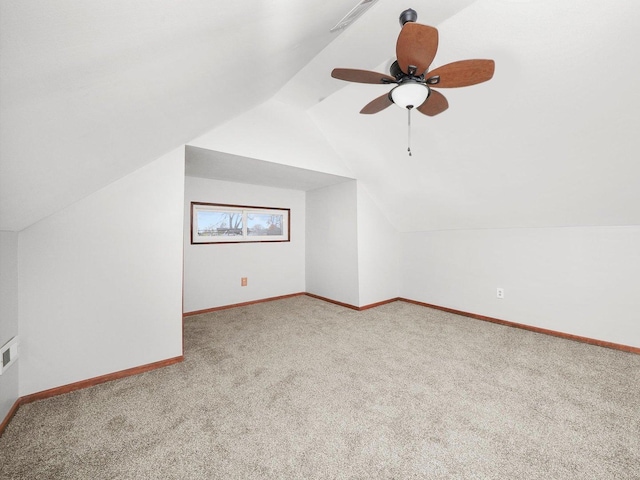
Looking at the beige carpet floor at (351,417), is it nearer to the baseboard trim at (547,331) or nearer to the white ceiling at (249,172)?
the baseboard trim at (547,331)

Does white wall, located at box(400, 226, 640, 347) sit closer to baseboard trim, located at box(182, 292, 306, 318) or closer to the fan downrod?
baseboard trim, located at box(182, 292, 306, 318)

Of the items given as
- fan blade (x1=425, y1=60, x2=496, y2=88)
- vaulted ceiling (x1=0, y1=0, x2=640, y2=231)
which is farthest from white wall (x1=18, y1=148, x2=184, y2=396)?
fan blade (x1=425, y1=60, x2=496, y2=88)

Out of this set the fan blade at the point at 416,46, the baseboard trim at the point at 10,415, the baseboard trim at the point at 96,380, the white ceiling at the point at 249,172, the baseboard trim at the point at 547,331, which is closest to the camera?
the fan blade at the point at 416,46

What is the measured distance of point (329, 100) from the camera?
2.75 meters

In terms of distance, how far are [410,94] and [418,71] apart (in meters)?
0.12

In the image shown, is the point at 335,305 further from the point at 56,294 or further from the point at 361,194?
the point at 56,294

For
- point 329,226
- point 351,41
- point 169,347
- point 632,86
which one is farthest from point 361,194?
point 169,347

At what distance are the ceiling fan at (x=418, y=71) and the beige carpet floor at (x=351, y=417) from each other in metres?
1.93

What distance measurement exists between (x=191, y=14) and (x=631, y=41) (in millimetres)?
2243

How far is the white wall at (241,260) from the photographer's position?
150 inches

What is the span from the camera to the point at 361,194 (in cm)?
395

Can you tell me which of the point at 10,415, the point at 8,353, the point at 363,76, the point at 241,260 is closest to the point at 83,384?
the point at 10,415

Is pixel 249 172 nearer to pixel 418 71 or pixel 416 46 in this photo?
pixel 418 71

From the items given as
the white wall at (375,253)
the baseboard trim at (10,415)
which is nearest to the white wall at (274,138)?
the white wall at (375,253)
